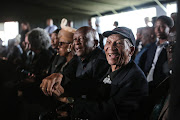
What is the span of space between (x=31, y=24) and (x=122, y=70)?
1.87m

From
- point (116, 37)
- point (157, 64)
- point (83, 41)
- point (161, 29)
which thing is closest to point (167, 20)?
point (161, 29)

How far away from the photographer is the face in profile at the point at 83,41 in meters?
1.78

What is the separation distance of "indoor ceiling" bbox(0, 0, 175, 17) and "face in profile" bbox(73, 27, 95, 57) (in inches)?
9.3

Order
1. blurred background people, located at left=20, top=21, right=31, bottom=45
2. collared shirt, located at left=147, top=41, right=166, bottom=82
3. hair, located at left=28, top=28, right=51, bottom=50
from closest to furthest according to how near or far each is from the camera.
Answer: collared shirt, located at left=147, top=41, right=166, bottom=82 < blurred background people, located at left=20, top=21, right=31, bottom=45 < hair, located at left=28, top=28, right=51, bottom=50

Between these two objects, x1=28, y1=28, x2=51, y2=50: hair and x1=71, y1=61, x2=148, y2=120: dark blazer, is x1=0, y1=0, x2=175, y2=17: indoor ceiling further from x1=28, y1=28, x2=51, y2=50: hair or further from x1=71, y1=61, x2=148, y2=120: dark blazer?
x1=71, y1=61, x2=148, y2=120: dark blazer

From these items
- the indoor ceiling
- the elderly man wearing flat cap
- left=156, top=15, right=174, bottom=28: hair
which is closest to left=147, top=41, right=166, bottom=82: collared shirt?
left=156, top=15, right=174, bottom=28: hair

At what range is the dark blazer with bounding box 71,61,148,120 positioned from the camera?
1.17 m

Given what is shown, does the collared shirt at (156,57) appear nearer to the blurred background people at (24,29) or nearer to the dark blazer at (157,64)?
the dark blazer at (157,64)

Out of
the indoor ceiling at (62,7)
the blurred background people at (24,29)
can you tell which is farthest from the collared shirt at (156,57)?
the blurred background people at (24,29)

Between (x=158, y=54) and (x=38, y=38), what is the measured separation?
1732 millimetres

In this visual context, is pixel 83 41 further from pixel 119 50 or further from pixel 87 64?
pixel 119 50

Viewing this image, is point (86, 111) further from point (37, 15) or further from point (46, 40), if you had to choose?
point (46, 40)

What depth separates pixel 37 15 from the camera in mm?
2467

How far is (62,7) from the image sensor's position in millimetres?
2207
